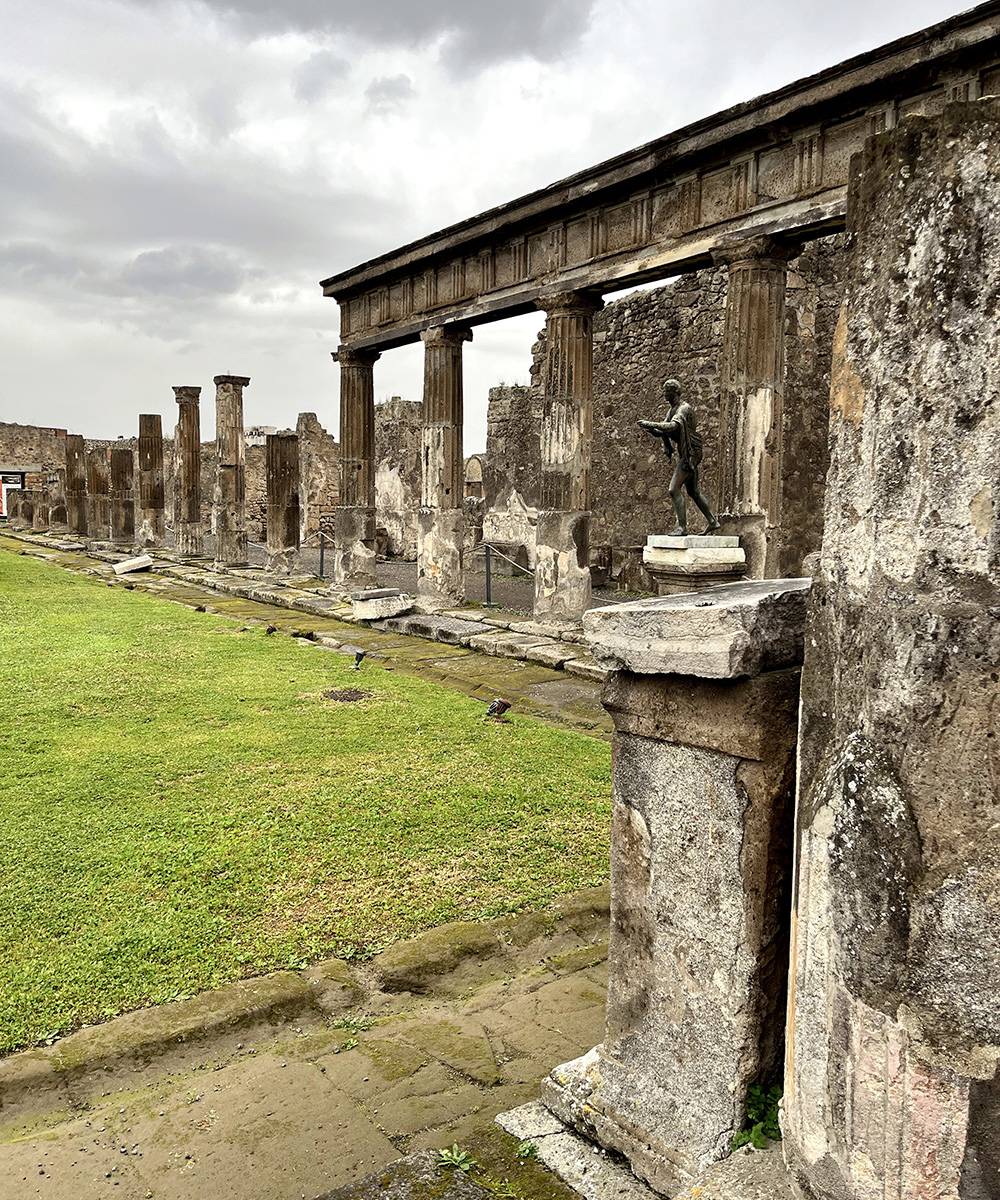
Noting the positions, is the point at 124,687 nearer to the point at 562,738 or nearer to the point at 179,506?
the point at 562,738

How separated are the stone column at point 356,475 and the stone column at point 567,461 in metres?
4.18

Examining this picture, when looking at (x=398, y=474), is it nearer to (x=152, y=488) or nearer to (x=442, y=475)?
(x=152, y=488)

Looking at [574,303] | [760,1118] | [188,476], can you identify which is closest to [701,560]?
[574,303]

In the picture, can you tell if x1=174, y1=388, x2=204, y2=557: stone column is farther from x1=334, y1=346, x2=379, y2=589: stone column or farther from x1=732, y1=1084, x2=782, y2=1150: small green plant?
x1=732, y1=1084, x2=782, y2=1150: small green plant

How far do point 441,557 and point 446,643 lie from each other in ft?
6.91

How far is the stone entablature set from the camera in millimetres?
6238

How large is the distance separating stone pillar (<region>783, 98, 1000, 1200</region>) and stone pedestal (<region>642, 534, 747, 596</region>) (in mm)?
5924

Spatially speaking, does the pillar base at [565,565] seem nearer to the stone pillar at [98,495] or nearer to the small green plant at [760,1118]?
the small green plant at [760,1118]

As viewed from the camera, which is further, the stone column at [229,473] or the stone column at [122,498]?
the stone column at [122,498]

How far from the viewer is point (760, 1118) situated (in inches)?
71.2

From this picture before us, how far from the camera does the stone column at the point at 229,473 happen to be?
16.8 metres

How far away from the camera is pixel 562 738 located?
18.9 ft

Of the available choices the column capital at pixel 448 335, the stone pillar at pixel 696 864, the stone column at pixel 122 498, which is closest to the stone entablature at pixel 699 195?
the column capital at pixel 448 335

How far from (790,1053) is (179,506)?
63.2ft
